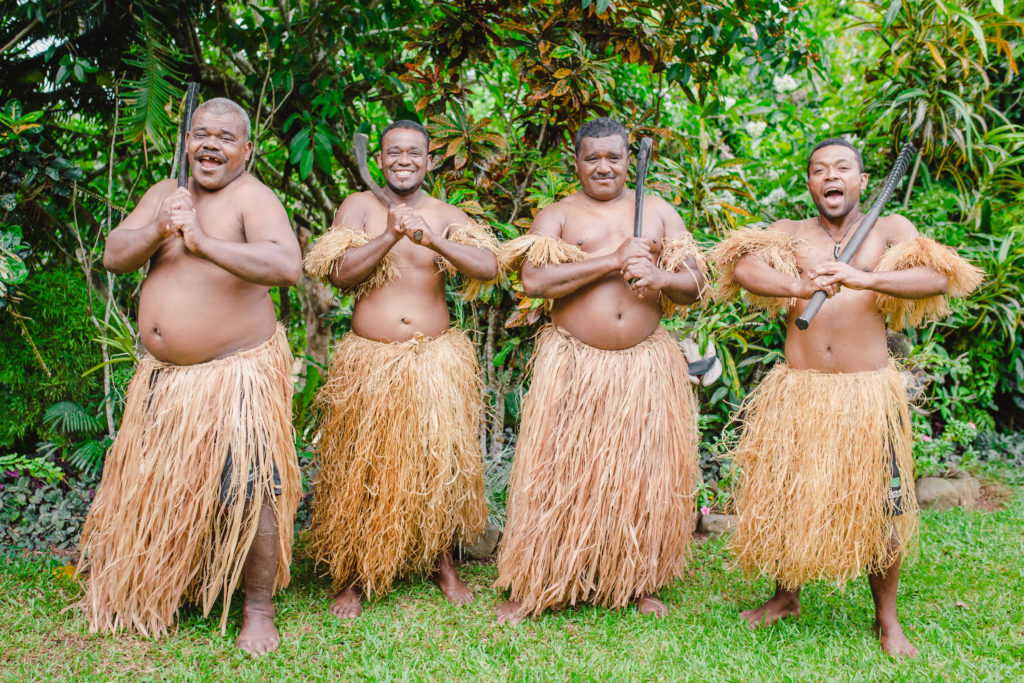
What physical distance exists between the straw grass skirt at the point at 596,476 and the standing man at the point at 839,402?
0.30 meters

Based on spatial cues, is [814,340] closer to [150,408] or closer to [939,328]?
[150,408]

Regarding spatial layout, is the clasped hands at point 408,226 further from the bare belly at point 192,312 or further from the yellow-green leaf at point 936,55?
the yellow-green leaf at point 936,55

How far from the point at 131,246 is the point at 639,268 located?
148 centimetres

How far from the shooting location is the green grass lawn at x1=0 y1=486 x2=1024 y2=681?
7.06 ft

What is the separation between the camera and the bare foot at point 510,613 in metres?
2.50

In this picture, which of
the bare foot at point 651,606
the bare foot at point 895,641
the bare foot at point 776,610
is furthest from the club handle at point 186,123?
the bare foot at point 895,641

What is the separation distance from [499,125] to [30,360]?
9.52 feet

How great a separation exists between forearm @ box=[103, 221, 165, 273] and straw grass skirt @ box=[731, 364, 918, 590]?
6.37 feet

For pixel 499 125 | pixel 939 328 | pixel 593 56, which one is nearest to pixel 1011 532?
pixel 939 328

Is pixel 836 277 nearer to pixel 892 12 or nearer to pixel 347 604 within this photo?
pixel 347 604

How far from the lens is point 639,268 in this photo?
2297 millimetres

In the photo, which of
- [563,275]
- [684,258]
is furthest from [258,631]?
[684,258]

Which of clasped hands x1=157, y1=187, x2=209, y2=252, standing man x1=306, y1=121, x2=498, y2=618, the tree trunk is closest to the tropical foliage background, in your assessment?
the tree trunk

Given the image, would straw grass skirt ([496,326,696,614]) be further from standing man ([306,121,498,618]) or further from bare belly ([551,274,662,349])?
standing man ([306,121,498,618])
